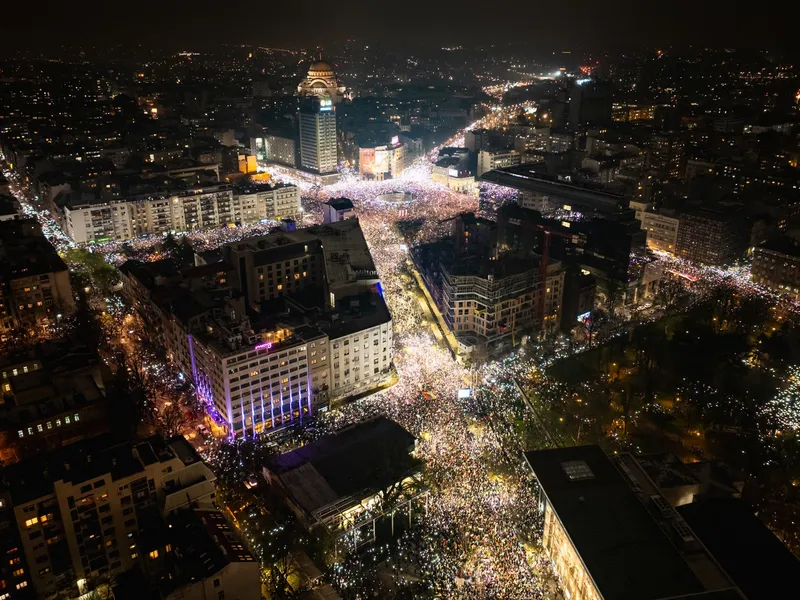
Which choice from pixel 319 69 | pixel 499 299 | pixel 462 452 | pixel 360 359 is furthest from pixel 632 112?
pixel 462 452

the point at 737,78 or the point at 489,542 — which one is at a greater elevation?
Answer: the point at 737,78

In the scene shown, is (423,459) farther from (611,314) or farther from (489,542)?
(611,314)

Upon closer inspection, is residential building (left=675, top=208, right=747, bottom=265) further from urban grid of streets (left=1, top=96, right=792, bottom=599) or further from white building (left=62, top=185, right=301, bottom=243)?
white building (left=62, top=185, right=301, bottom=243)

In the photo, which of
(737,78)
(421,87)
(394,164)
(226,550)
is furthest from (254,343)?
(421,87)

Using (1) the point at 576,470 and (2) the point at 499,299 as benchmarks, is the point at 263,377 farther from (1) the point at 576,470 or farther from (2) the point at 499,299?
(2) the point at 499,299

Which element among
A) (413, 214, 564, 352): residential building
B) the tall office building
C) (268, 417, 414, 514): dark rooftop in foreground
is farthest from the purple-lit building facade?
the tall office building

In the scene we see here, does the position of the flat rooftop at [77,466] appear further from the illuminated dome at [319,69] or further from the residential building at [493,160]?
the illuminated dome at [319,69]

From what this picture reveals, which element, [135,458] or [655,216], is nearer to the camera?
[135,458]
